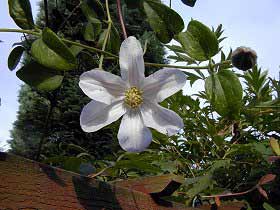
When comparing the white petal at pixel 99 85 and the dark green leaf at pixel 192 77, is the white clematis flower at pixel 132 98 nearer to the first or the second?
the white petal at pixel 99 85

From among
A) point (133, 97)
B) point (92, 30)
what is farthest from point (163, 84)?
point (92, 30)

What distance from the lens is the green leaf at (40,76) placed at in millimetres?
519

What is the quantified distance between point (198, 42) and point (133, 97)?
0.10 metres

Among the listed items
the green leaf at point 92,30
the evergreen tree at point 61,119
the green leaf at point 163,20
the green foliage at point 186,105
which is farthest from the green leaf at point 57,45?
the evergreen tree at point 61,119

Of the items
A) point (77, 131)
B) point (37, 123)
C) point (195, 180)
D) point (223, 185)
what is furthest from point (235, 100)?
point (37, 123)

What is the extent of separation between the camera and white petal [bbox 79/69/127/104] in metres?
0.45

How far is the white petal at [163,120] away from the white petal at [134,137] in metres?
0.01

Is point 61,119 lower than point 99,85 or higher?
higher

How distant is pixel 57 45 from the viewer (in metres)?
0.47

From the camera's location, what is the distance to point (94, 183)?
0.51 meters

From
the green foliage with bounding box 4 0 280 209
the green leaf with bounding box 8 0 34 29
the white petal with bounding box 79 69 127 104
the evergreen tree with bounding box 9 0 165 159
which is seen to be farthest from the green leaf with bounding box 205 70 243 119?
the evergreen tree with bounding box 9 0 165 159

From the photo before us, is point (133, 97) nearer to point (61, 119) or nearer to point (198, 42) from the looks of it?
point (198, 42)

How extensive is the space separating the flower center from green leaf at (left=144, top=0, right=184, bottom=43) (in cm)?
8

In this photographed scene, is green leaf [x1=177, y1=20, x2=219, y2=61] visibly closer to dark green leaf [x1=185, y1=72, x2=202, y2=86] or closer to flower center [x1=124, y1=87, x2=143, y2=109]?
flower center [x1=124, y1=87, x2=143, y2=109]
